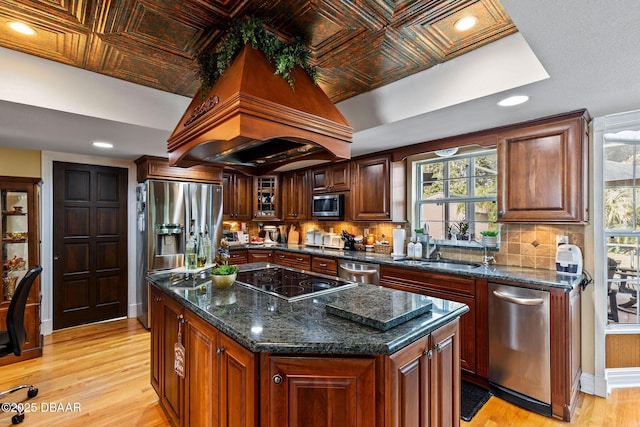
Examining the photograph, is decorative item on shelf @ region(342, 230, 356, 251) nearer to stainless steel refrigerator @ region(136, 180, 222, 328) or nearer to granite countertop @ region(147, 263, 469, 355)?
stainless steel refrigerator @ region(136, 180, 222, 328)

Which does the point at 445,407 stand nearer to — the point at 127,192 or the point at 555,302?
the point at 555,302

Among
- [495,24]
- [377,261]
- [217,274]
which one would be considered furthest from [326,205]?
[495,24]

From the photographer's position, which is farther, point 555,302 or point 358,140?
point 358,140

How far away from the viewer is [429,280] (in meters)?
3.00

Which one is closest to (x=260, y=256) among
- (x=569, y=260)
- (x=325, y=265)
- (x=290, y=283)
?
(x=325, y=265)

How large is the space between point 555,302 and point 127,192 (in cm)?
514

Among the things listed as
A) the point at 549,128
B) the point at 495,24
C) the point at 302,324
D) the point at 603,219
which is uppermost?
the point at 495,24

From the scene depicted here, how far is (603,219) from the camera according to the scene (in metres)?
2.59

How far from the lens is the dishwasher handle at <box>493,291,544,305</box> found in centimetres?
A: 232

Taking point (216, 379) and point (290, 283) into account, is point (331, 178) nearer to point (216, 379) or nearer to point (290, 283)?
point (290, 283)

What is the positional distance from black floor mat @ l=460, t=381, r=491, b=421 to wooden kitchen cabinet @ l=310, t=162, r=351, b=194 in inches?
107

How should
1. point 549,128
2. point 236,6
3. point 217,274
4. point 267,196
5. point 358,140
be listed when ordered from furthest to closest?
point 267,196, point 358,140, point 549,128, point 217,274, point 236,6

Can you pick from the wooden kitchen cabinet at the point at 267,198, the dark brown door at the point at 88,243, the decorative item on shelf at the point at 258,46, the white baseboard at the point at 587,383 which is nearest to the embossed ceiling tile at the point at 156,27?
the decorative item on shelf at the point at 258,46

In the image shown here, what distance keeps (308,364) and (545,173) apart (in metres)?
2.58
